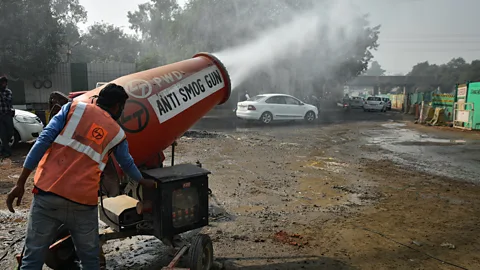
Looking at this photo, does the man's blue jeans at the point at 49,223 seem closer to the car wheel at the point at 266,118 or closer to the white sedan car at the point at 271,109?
the white sedan car at the point at 271,109

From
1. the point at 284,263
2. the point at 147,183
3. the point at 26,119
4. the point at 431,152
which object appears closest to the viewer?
the point at 147,183

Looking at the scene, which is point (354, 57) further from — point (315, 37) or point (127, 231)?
point (127, 231)

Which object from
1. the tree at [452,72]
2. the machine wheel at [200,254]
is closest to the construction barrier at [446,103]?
the machine wheel at [200,254]

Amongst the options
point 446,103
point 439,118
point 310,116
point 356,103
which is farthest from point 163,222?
point 356,103

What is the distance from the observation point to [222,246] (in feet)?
13.8

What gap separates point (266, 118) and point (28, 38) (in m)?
14.2

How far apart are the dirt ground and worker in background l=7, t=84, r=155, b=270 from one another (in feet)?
4.65

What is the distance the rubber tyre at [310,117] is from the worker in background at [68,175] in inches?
660

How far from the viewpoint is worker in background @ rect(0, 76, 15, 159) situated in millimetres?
7824

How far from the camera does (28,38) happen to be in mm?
20031

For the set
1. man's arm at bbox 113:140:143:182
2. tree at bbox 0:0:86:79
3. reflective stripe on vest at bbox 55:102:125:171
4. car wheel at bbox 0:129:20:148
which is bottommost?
car wheel at bbox 0:129:20:148

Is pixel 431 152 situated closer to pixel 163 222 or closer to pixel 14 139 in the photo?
pixel 163 222

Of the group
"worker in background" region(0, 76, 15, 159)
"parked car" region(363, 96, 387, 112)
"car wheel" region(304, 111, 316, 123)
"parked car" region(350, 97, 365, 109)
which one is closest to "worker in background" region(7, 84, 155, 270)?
"worker in background" region(0, 76, 15, 159)

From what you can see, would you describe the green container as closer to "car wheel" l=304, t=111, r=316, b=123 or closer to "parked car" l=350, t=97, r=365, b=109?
"car wheel" l=304, t=111, r=316, b=123
